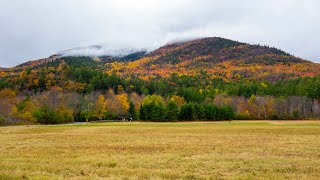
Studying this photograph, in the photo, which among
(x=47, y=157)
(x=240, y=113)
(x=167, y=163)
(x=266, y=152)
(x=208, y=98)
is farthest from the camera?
(x=208, y=98)

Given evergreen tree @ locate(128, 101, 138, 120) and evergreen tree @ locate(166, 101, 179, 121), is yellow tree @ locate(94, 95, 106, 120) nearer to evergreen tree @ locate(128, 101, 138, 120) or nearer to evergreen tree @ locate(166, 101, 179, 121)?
evergreen tree @ locate(128, 101, 138, 120)

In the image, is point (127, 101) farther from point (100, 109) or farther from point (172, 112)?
point (172, 112)

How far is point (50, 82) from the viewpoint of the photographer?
15638 cm

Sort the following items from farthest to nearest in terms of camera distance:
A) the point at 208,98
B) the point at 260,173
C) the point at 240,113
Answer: the point at 208,98 → the point at 240,113 → the point at 260,173

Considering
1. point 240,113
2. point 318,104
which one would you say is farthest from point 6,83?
point 318,104

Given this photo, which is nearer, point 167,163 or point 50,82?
point 167,163

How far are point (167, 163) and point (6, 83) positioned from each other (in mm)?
157289

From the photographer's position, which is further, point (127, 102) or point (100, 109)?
point (127, 102)

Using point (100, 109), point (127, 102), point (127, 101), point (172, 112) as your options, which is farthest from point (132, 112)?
point (172, 112)

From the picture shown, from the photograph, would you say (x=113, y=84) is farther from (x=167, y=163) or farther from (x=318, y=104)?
(x=167, y=163)

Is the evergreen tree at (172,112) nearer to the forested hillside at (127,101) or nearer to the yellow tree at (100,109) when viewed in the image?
the forested hillside at (127,101)

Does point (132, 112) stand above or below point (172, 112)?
above

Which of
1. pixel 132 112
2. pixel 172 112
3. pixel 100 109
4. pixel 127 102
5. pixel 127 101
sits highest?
pixel 127 101

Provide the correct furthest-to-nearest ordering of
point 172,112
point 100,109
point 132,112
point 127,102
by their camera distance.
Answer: point 127,102, point 132,112, point 100,109, point 172,112
